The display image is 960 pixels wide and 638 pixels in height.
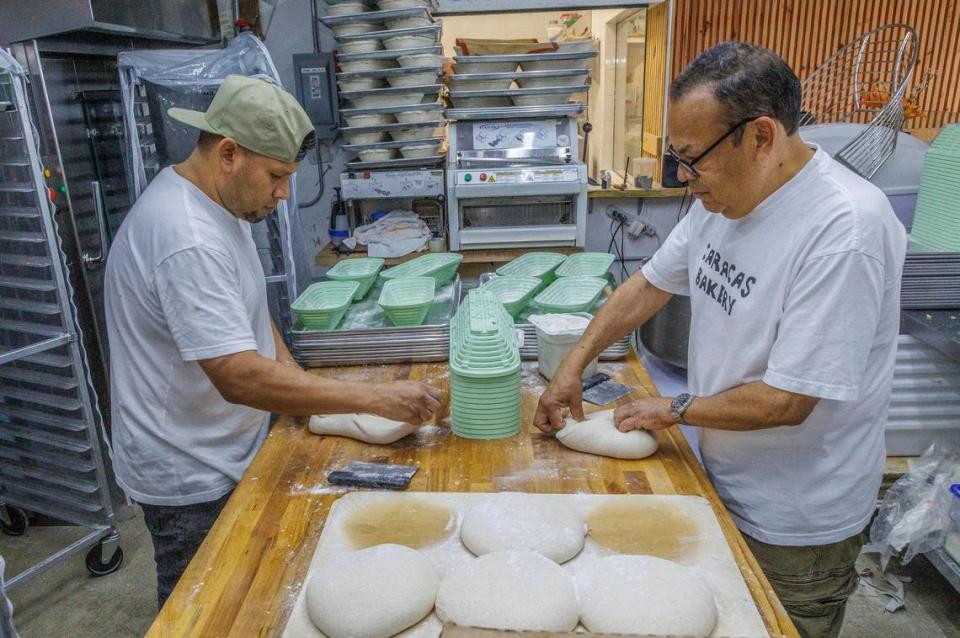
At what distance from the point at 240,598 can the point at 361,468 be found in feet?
1.33

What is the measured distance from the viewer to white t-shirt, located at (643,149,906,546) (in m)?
1.17

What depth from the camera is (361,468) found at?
4.75ft

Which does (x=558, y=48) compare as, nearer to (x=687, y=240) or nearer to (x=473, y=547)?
(x=687, y=240)

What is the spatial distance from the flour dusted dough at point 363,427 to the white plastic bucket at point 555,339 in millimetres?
474

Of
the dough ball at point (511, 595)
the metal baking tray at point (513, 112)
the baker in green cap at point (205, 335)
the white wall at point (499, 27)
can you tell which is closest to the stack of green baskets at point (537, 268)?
the baker in green cap at point (205, 335)

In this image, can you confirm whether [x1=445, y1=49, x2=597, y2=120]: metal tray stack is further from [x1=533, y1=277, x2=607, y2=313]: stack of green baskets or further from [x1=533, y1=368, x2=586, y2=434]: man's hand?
[x1=533, y1=368, x2=586, y2=434]: man's hand

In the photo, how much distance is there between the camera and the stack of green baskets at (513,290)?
2139mm

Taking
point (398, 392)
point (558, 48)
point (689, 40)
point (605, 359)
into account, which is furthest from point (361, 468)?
point (689, 40)

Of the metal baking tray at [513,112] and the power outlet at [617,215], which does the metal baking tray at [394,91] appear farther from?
the power outlet at [617,215]

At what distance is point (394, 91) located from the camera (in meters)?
3.39

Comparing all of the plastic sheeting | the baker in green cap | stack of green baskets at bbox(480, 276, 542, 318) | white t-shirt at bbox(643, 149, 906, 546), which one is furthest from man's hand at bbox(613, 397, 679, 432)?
the plastic sheeting

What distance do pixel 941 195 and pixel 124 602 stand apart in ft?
12.0

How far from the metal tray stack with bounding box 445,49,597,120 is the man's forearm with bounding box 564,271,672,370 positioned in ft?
6.48

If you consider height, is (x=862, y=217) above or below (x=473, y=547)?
above
